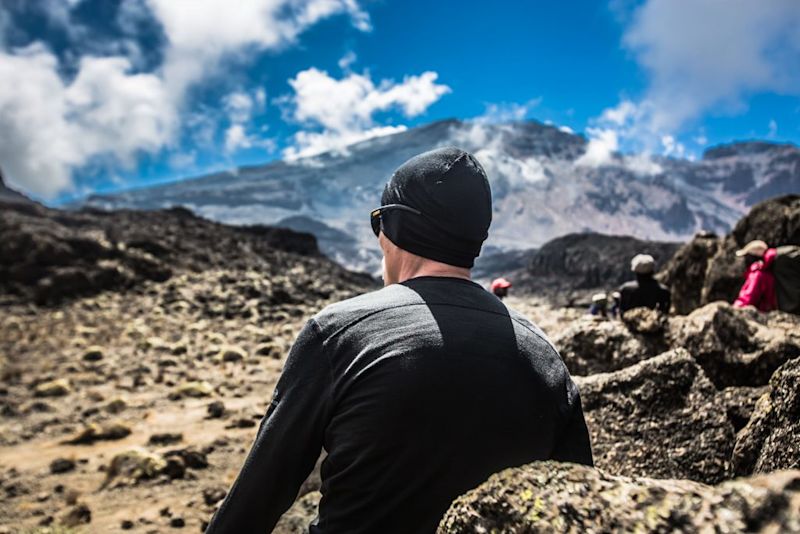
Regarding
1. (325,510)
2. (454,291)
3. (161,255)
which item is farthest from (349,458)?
(161,255)

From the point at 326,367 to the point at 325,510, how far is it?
46 centimetres

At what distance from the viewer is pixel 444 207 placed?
1.74 m

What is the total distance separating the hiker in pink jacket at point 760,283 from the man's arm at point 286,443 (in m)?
6.80

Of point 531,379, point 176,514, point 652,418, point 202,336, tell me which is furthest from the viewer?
point 202,336

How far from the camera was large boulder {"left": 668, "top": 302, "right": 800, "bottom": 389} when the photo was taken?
11.8ft

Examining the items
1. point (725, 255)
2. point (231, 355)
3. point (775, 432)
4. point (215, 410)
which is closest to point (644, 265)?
point (775, 432)

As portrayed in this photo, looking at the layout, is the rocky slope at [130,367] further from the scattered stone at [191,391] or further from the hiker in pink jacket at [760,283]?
the hiker in pink jacket at [760,283]

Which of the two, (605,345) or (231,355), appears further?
(231,355)

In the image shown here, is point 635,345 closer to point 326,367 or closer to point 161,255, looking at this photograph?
point 326,367

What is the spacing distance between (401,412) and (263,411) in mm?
10493

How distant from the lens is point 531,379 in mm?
1614

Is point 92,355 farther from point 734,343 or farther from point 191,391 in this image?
point 734,343

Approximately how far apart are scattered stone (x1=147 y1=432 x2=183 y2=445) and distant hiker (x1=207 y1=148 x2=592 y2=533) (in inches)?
353

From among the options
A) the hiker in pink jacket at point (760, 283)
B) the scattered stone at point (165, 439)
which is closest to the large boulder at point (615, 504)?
the hiker in pink jacket at point (760, 283)
